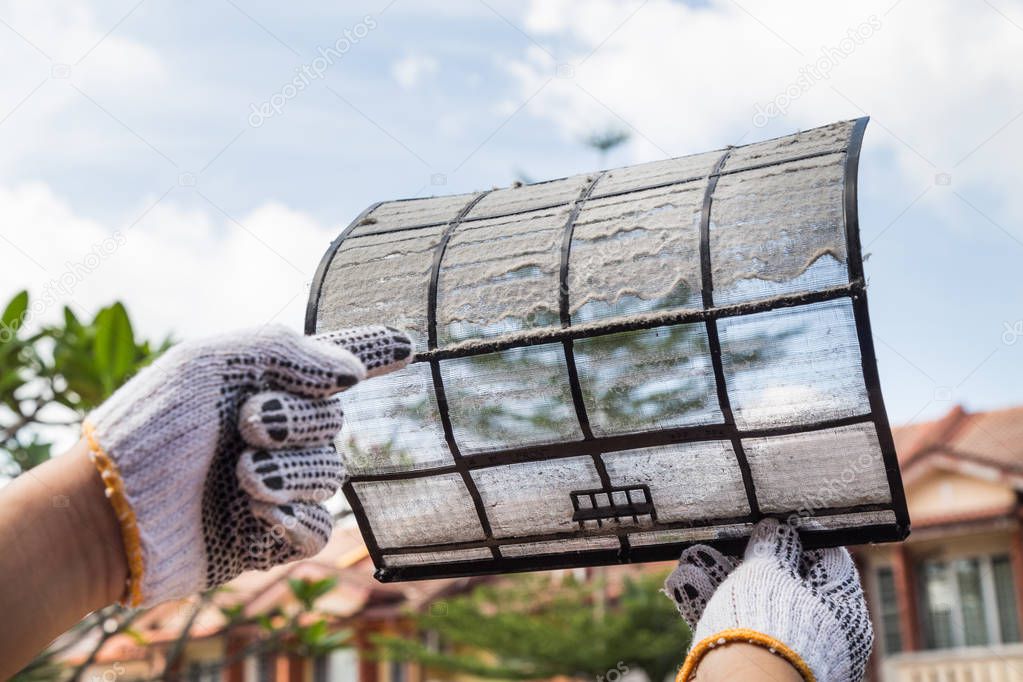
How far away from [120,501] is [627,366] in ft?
2.26

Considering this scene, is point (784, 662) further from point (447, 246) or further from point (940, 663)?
point (940, 663)

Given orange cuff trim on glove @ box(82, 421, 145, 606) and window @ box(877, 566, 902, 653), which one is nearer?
orange cuff trim on glove @ box(82, 421, 145, 606)

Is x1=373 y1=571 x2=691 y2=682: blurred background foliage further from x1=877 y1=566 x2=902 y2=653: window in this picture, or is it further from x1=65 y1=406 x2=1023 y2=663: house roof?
x1=877 y1=566 x2=902 y2=653: window

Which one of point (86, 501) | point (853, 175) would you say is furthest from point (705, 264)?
point (86, 501)

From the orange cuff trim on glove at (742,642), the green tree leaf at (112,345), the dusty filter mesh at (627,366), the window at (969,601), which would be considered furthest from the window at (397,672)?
the orange cuff trim on glove at (742,642)

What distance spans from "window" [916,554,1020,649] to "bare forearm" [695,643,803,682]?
12146mm

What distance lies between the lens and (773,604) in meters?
1.38

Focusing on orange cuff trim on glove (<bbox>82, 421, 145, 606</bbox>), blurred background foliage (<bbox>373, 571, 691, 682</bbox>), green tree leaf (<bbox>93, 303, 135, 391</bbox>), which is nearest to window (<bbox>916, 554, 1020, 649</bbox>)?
blurred background foliage (<bbox>373, 571, 691, 682</bbox>)

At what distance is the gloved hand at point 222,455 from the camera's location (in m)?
0.99

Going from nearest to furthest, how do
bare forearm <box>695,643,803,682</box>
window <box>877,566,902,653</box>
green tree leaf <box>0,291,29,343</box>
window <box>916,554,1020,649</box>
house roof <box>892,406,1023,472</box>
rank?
bare forearm <box>695,643,803,682</box> < green tree leaf <box>0,291,29,343</box> < house roof <box>892,406,1023,472</box> < window <box>916,554,1020,649</box> < window <box>877,566,902,653</box>

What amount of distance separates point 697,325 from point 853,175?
26 cm

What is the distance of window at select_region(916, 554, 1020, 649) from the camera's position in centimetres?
1237

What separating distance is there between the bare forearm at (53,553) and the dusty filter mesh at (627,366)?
60 centimetres

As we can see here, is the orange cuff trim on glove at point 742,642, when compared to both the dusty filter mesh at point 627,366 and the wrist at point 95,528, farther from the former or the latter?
the wrist at point 95,528
